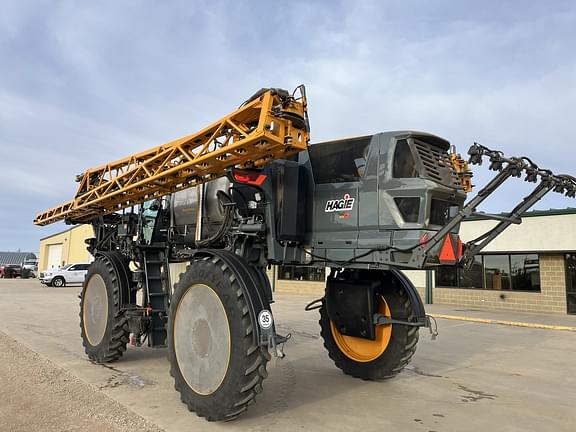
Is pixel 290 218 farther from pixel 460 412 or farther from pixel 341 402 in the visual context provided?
pixel 460 412

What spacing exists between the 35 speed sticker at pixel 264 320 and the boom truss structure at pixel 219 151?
159 centimetres

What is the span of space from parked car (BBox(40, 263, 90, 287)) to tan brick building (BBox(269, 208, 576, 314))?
21.4 metres

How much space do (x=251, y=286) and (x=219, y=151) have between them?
1.45 meters

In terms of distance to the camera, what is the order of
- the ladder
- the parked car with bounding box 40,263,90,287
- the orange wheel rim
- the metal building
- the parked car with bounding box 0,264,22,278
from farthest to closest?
the metal building < the parked car with bounding box 0,264,22,278 < the parked car with bounding box 40,263,90,287 < the ladder < the orange wheel rim

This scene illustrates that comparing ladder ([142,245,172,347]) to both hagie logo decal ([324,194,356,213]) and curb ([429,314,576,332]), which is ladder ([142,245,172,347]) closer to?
hagie logo decal ([324,194,356,213])

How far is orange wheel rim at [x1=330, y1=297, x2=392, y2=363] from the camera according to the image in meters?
Result: 5.98

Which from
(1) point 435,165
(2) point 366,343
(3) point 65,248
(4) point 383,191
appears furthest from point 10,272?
(1) point 435,165

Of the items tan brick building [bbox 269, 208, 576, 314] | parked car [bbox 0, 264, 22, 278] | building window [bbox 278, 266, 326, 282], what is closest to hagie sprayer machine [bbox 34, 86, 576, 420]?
tan brick building [bbox 269, 208, 576, 314]

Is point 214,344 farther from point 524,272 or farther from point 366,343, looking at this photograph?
point 524,272

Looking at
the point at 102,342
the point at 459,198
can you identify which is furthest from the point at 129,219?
the point at 459,198

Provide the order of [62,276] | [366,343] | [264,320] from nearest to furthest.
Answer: [264,320], [366,343], [62,276]

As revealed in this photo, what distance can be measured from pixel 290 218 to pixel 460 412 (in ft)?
9.47

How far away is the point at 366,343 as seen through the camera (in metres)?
6.20

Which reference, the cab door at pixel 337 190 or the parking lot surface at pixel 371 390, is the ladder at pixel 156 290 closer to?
the parking lot surface at pixel 371 390
